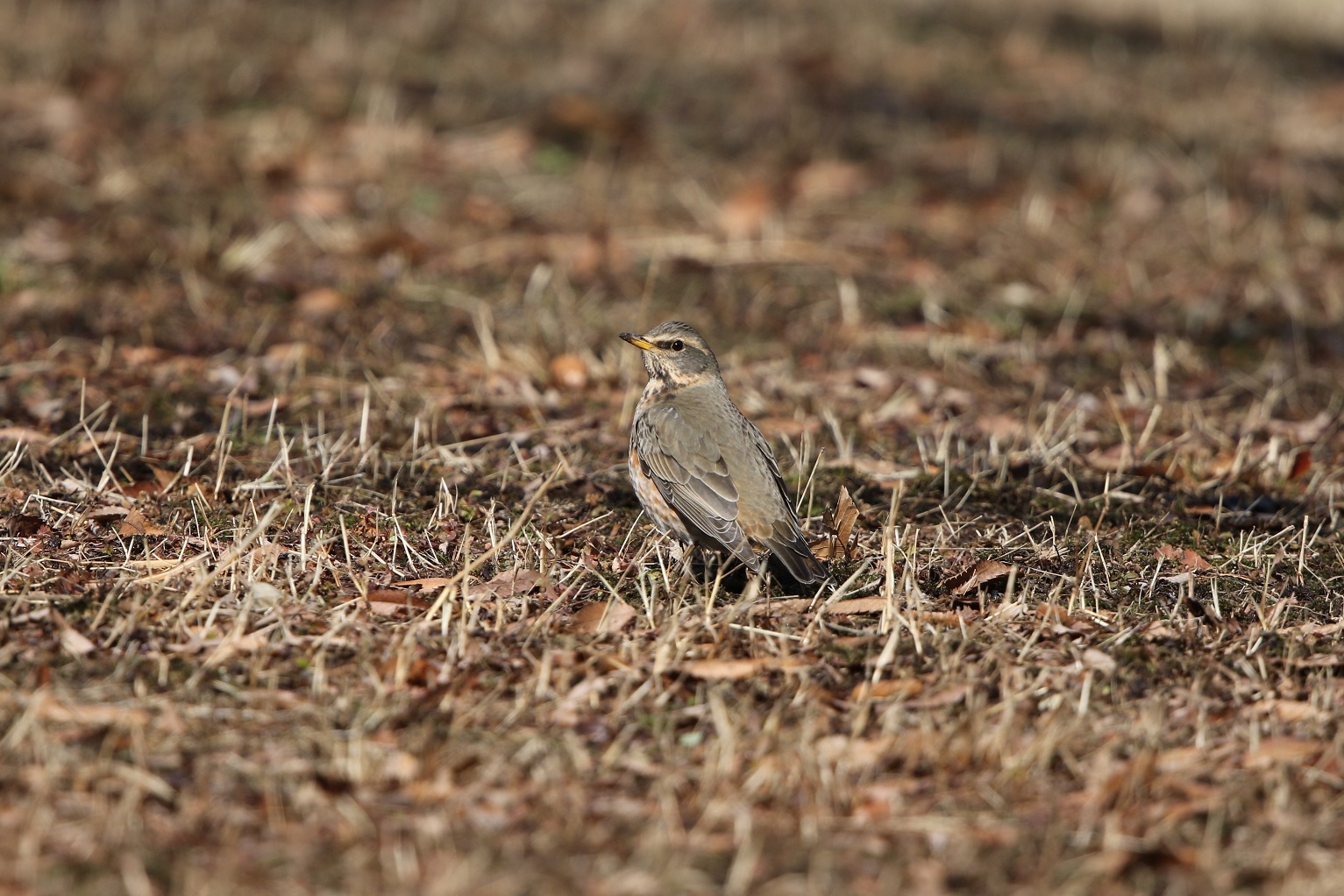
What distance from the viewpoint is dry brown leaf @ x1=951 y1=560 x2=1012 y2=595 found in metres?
5.65

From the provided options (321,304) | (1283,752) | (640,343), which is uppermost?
(640,343)

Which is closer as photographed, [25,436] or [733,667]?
[733,667]

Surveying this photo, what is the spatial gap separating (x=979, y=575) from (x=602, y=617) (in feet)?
4.96

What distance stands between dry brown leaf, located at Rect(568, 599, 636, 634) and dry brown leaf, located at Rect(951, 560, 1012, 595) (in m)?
1.30

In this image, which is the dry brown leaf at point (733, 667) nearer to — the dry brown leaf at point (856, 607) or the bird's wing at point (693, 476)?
the dry brown leaf at point (856, 607)

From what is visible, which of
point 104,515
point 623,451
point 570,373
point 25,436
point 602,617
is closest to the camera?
point 602,617

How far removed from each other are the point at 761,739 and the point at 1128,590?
1.99m

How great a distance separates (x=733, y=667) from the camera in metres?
4.98

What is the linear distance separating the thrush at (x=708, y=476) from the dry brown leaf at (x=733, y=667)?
0.57 meters

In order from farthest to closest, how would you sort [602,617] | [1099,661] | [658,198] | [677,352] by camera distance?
[658,198], [677,352], [602,617], [1099,661]

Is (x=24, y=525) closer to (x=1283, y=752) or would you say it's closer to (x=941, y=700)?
(x=941, y=700)

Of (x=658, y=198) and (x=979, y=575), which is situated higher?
(x=979, y=575)

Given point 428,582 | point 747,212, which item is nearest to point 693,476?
point 428,582

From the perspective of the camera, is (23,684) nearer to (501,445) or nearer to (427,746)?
(427,746)
